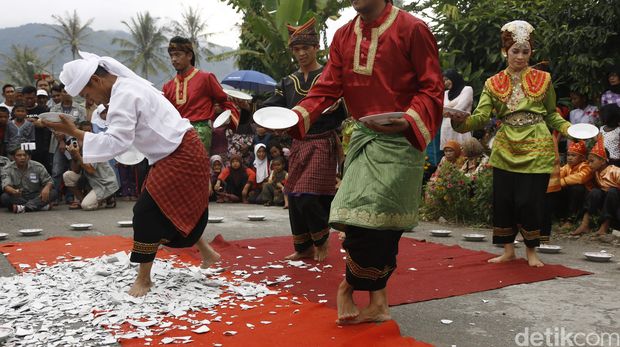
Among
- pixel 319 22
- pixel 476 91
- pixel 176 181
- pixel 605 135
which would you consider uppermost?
pixel 319 22

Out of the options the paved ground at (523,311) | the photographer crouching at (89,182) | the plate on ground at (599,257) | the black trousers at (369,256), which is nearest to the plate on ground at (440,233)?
the paved ground at (523,311)

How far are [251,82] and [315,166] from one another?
8.59m

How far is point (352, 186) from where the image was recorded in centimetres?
321

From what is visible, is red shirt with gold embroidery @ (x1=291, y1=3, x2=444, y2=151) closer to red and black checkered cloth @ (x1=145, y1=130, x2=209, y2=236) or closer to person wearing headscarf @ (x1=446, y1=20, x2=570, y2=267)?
red and black checkered cloth @ (x1=145, y1=130, x2=209, y2=236)

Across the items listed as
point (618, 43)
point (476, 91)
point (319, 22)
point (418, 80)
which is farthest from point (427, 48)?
point (319, 22)

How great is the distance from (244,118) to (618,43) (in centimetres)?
503

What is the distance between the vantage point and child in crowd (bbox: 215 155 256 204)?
10.5 m

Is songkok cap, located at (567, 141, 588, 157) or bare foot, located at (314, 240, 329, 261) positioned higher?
songkok cap, located at (567, 141, 588, 157)

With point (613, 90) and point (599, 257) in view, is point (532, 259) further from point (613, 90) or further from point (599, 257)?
point (613, 90)

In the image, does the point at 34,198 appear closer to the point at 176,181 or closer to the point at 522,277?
the point at 176,181

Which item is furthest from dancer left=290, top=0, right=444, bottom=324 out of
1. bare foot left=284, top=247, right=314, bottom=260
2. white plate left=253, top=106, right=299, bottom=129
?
bare foot left=284, top=247, right=314, bottom=260

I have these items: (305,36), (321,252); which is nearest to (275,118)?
(305,36)

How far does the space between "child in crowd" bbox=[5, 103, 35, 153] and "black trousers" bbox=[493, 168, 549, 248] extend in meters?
6.94

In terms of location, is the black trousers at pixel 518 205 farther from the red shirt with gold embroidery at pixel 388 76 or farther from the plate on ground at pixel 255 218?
the plate on ground at pixel 255 218
